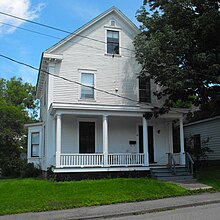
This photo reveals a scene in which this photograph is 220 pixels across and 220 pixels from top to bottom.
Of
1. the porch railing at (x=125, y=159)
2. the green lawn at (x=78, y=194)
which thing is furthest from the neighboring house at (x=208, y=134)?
the green lawn at (x=78, y=194)

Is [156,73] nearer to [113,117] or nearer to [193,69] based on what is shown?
[193,69]

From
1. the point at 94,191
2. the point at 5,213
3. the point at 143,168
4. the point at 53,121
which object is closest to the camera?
the point at 5,213

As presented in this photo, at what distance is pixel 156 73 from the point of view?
1597cm

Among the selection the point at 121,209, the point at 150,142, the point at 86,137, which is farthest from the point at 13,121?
the point at 121,209

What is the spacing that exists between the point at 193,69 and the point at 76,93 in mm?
6768

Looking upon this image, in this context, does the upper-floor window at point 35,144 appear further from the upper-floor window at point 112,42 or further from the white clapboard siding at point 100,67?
the upper-floor window at point 112,42

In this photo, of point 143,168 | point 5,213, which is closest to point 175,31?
point 143,168

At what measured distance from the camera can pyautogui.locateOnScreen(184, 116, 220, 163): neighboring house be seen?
2402 cm

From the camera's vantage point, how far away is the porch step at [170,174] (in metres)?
16.0

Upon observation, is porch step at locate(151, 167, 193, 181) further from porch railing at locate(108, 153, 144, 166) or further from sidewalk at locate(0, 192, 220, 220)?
sidewalk at locate(0, 192, 220, 220)

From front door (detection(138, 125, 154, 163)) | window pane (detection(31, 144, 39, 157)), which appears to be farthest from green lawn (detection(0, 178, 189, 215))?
window pane (detection(31, 144, 39, 157))

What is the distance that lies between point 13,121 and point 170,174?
2139 cm

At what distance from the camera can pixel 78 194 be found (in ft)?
39.2

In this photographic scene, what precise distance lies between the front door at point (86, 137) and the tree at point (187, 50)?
5053 millimetres
